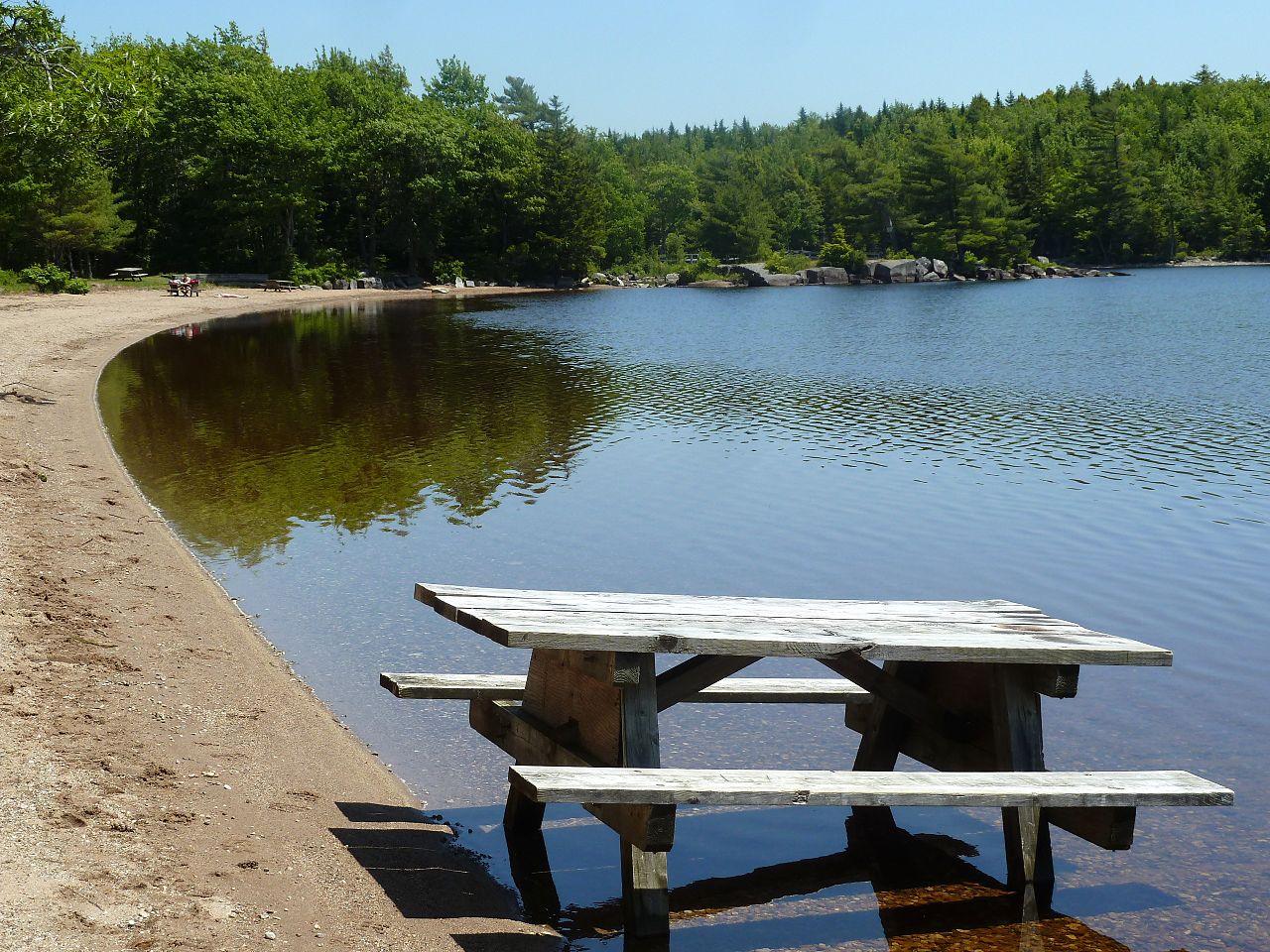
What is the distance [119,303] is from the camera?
5203 centimetres

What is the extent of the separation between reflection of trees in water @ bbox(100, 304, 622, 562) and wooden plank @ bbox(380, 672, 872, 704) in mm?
7189


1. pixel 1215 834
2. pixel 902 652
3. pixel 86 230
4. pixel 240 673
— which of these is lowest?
pixel 1215 834

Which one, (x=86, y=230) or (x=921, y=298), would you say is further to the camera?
(x=921, y=298)

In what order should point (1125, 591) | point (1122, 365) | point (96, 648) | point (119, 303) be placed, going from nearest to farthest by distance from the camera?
1. point (96, 648)
2. point (1125, 591)
3. point (1122, 365)
4. point (119, 303)

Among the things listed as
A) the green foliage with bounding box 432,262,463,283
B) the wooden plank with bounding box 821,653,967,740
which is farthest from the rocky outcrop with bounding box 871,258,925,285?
the wooden plank with bounding box 821,653,967,740

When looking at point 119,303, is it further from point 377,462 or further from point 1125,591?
point 1125,591

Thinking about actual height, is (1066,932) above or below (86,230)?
below

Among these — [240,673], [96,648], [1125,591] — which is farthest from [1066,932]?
[1125,591]

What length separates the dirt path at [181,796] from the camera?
4977 mm

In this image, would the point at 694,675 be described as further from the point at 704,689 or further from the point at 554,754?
the point at 704,689

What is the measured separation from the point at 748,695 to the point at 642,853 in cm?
197

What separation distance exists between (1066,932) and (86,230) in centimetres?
6374

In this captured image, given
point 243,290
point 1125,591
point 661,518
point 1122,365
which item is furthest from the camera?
point 243,290

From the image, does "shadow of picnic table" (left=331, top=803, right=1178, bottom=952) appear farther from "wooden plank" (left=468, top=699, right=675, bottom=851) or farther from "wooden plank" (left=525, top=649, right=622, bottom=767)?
"wooden plank" (left=525, top=649, right=622, bottom=767)
